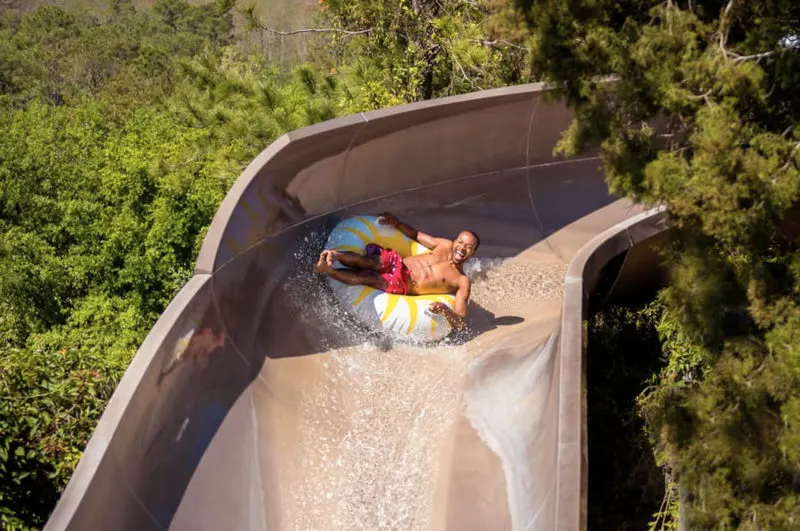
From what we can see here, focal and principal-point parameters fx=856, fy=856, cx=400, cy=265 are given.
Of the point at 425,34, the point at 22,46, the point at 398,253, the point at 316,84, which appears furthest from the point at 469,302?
the point at 22,46

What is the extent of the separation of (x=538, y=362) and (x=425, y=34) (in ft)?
19.3

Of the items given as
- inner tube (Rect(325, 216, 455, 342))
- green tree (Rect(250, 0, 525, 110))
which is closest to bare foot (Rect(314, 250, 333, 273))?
inner tube (Rect(325, 216, 455, 342))

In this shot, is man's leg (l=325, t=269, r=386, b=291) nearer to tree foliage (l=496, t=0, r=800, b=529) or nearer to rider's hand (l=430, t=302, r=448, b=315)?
rider's hand (l=430, t=302, r=448, b=315)

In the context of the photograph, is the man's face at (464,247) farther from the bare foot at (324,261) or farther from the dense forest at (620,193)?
the dense forest at (620,193)

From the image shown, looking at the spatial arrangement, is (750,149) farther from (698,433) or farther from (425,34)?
(425,34)

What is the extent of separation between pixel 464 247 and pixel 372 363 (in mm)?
1029

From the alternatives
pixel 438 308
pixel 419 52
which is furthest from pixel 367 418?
pixel 419 52

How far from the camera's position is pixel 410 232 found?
6133 millimetres

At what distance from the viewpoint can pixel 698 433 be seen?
4.43 meters

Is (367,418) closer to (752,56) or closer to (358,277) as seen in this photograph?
(358,277)

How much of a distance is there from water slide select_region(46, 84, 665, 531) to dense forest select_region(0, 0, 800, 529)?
754mm

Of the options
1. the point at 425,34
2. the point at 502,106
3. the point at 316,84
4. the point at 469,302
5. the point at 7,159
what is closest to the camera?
the point at 469,302

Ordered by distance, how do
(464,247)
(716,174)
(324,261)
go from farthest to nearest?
1. (464,247)
2. (324,261)
3. (716,174)

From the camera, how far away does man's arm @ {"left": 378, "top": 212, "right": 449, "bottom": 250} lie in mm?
6055
